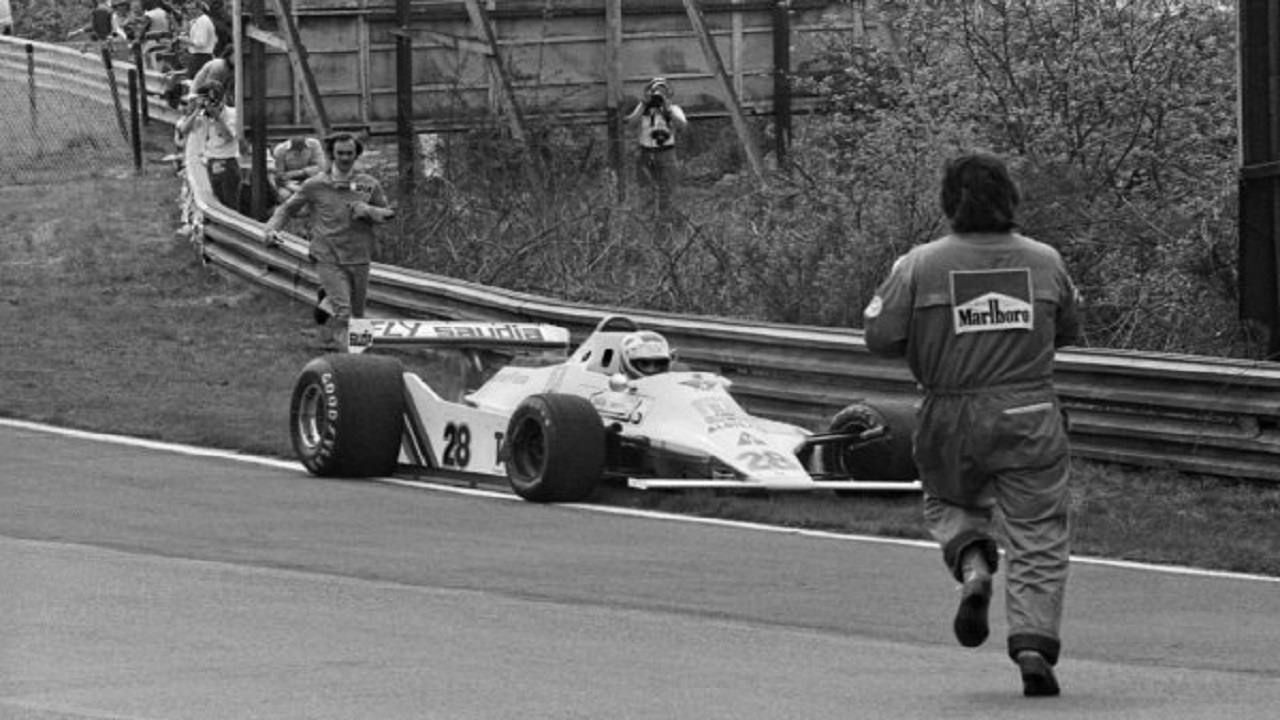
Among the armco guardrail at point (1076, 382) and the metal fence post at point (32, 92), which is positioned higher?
the metal fence post at point (32, 92)

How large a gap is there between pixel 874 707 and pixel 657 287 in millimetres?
13665

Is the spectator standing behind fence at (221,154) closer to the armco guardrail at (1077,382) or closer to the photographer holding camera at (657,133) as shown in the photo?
the photographer holding camera at (657,133)

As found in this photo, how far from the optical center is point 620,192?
25.7m

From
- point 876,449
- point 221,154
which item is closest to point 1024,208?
point 876,449

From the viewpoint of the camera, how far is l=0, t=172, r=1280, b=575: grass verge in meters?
13.8

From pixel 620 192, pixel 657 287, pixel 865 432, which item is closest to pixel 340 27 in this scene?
pixel 620 192

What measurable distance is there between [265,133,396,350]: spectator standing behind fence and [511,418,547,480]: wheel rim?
6520 millimetres

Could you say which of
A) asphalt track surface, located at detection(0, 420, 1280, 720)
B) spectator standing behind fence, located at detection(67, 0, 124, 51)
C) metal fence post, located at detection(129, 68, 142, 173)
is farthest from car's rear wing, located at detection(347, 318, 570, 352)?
spectator standing behind fence, located at detection(67, 0, 124, 51)

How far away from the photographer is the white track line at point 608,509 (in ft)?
40.7

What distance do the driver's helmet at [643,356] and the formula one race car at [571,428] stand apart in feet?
0.05

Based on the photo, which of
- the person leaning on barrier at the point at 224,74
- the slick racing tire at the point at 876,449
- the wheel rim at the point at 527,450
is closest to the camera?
the slick racing tire at the point at 876,449

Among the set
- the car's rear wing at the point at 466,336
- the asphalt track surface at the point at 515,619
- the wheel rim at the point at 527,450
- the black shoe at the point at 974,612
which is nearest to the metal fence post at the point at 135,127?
the car's rear wing at the point at 466,336

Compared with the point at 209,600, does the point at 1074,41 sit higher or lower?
higher

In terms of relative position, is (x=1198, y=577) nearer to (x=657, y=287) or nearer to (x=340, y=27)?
(x=657, y=287)
